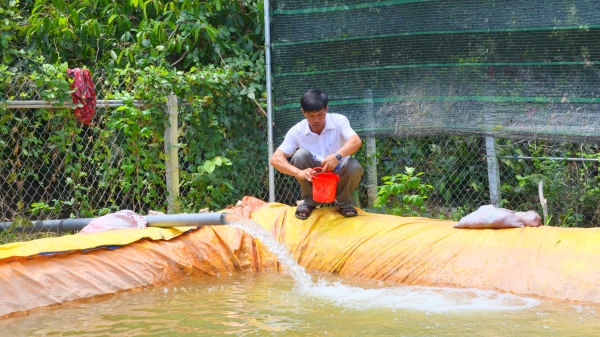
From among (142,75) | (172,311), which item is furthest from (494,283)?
(142,75)

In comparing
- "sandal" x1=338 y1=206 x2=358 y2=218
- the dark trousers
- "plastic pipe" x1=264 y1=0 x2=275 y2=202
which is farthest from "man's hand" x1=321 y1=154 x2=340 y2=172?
"plastic pipe" x1=264 y1=0 x2=275 y2=202

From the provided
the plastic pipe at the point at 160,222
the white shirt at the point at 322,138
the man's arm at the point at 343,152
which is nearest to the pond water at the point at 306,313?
the plastic pipe at the point at 160,222

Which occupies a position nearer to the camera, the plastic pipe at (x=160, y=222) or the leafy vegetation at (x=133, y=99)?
the plastic pipe at (x=160, y=222)

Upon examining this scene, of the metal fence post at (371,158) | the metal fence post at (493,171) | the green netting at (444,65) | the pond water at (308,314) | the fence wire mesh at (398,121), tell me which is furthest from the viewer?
the metal fence post at (371,158)

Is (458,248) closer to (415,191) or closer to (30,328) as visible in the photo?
(415,191)

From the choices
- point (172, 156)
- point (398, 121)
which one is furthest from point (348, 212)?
point (172, 156)

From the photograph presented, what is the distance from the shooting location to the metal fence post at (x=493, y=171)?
694 centimetres

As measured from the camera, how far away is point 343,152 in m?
6.21

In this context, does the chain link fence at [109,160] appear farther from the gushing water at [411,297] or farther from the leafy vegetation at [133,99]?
the gushing water at [411,297]

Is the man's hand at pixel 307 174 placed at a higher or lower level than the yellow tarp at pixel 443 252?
higher

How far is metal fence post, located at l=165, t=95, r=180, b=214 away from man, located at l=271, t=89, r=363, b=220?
4.74ft

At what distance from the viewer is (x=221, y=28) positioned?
820 centimetres

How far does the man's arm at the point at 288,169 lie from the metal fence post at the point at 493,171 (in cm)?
179

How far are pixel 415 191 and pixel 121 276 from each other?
10.2 ft
